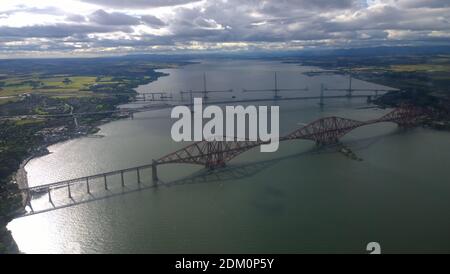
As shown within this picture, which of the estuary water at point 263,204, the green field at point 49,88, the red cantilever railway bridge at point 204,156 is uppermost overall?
the green field at point 49,88

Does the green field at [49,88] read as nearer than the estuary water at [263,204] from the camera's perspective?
No

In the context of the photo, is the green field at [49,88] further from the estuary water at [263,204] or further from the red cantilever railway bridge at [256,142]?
the red cantilever railway bridge at [256,142]

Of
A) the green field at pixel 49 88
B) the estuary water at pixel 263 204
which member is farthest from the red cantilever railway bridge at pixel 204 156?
the green field at pixel 49 88

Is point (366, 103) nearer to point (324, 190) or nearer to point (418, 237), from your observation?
point (324, 190)

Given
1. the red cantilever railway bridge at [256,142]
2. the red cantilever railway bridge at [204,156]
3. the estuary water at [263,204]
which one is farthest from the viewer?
the red cantilever railway bridge at [256,142]

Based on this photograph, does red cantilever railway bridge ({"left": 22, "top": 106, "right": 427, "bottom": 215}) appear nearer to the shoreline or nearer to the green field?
the shoreline

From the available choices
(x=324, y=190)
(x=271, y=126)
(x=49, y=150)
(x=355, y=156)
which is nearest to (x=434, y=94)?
(x=271, y=126)

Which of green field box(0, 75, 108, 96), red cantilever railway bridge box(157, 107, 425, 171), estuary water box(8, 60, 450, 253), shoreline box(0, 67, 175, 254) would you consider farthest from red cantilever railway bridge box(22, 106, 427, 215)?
green field box(0, 75, 108, 96)
